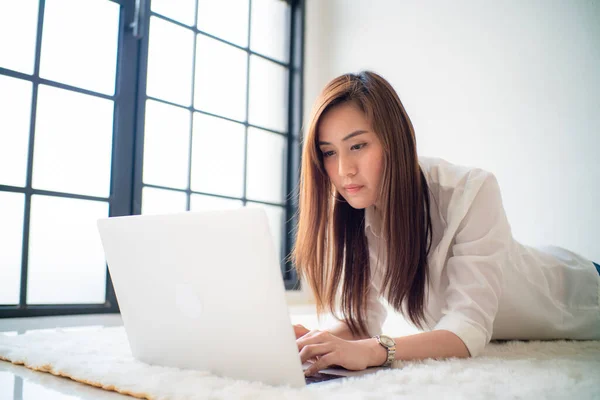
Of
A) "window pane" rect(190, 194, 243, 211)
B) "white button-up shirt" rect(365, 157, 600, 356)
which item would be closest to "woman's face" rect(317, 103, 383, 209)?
"white button-up shirt" rect(365, 157, 600, 356)

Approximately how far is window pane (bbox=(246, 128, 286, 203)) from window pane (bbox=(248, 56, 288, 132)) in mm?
81

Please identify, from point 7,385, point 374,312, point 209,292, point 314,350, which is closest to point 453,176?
point 374,312

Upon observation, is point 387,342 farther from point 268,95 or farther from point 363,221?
point 268,95

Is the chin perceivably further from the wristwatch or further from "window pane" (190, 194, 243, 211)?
"window pane" (190, 194, 243, 211)

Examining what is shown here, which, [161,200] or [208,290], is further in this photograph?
[161,200]

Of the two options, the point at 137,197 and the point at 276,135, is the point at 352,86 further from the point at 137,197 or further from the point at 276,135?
the point at 276,135

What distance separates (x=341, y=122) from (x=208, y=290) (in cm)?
70

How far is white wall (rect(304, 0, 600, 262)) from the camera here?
7.32 ft

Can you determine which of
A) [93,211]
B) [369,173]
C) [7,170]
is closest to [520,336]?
[369,173]

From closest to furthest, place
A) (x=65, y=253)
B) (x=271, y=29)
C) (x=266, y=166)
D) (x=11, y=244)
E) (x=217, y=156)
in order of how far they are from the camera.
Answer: (x=11, y=244) < (x=65, y=253) < (x=217, y=156) < (x=266, y=166) < (x=271, y=29)

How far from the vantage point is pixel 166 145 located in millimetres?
2598

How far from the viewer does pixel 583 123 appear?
2.23 m

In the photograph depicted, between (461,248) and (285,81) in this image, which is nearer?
(461,248)

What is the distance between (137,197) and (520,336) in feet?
5.63
